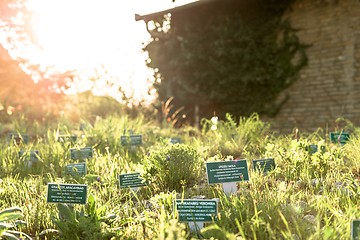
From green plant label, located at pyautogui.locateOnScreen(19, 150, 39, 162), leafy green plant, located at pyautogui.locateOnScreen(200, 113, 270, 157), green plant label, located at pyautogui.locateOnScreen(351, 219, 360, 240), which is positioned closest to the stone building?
leafy green plant, located at pyautogui.locateOnScreen(200, 113, 270, 157)

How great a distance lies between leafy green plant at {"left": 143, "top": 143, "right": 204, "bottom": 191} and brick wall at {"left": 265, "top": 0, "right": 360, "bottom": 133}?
5893mm

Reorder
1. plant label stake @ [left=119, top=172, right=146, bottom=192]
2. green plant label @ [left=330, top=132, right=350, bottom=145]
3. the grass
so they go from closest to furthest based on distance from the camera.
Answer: the grass
plant label stake @ [left=119, top=172, right=146, bottom=192]
green plant label @ [left=330, top=132, right=350, bottom=145]

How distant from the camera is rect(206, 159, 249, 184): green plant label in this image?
304 centimetres

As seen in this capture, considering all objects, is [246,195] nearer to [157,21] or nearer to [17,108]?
[17,108]

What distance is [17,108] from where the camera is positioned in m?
8.89

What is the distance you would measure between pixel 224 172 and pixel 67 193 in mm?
1071

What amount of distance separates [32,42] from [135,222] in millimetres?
6782

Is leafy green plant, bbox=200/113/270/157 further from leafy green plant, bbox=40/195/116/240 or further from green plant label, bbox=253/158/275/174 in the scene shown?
leafy green plant, bbox=40/195/116/240

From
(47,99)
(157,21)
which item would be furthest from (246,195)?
(157,21)

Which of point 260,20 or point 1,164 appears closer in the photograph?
point 1,164

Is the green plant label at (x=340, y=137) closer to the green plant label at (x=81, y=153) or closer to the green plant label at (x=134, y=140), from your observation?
the green plant label at (x=134, y=140)

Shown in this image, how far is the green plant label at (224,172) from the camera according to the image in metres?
3.04

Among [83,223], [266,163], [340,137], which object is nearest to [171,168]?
[266,163]

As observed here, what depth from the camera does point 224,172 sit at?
3049 mm
